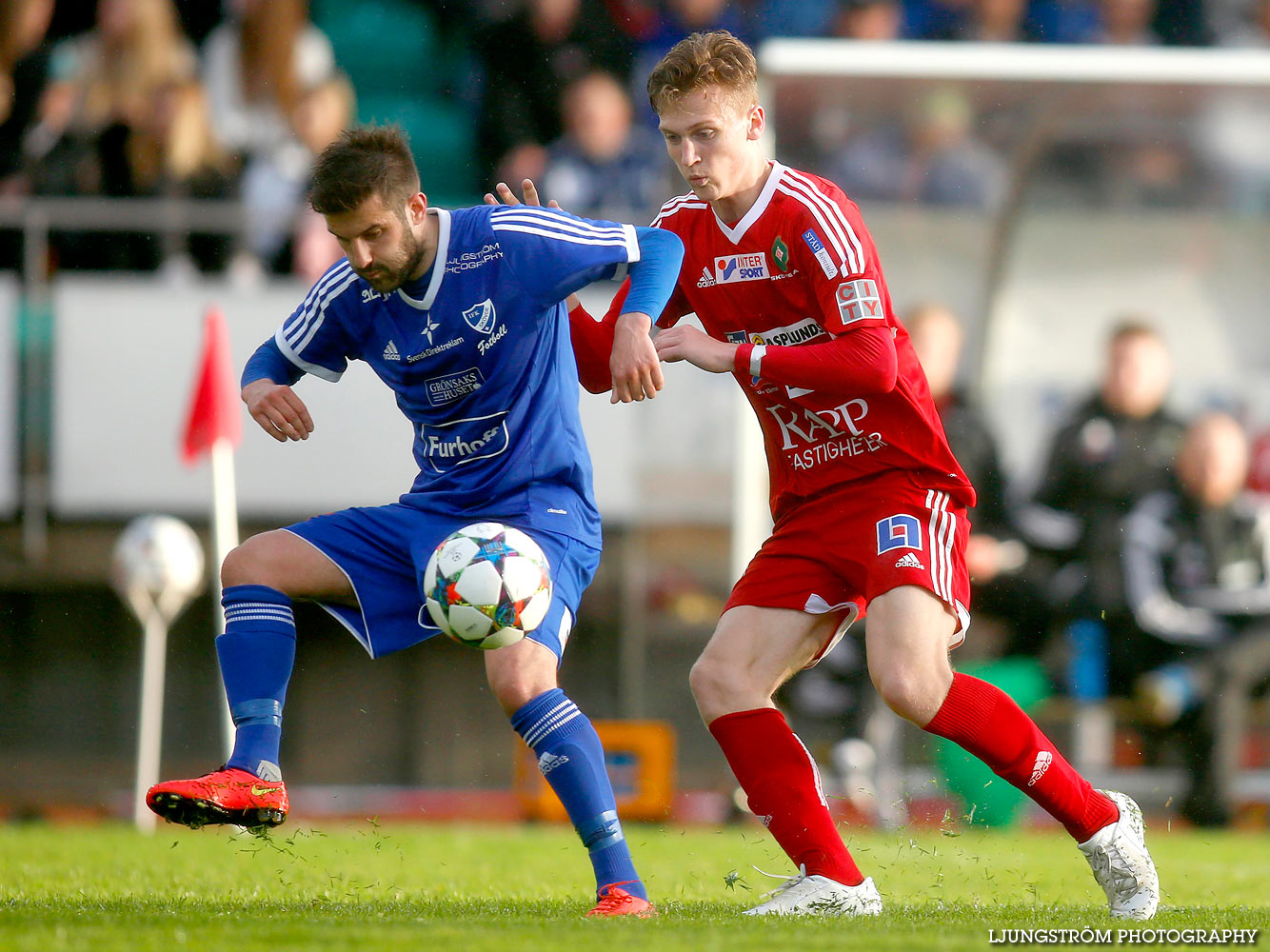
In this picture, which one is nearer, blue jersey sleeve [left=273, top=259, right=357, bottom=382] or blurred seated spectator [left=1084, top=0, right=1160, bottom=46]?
blue jersey sleeve [left=273, top=259, right=357, bottom=382]

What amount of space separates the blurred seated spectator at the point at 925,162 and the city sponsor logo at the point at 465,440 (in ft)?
20.0

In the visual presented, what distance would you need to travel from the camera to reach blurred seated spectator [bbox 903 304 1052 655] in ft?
31.8

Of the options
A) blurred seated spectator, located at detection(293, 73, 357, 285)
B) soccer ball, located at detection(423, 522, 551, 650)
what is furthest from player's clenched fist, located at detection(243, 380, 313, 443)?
blurred seated spectator, located at detection(293, 73, 357, 285)

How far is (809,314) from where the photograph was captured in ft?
15.4

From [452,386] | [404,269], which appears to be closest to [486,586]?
[452,386]

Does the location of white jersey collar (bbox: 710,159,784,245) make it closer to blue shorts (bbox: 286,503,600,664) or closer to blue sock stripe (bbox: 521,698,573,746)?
blue shorts (bbox: 286,503,600,664)

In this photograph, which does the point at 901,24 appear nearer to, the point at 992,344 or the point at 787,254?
the point at 992,344

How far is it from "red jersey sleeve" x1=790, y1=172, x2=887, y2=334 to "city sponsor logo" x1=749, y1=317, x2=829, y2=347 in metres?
0.13

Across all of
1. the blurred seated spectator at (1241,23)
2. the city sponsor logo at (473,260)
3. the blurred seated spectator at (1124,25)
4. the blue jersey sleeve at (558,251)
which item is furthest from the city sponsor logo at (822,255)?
the blurred seated spectator at (1241,23)

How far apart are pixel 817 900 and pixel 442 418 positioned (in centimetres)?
165

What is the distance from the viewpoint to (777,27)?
1152 cm

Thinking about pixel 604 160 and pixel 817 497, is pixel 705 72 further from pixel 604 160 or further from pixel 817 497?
pixel 604 160

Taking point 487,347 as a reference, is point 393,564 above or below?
below

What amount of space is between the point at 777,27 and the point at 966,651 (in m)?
4.55
